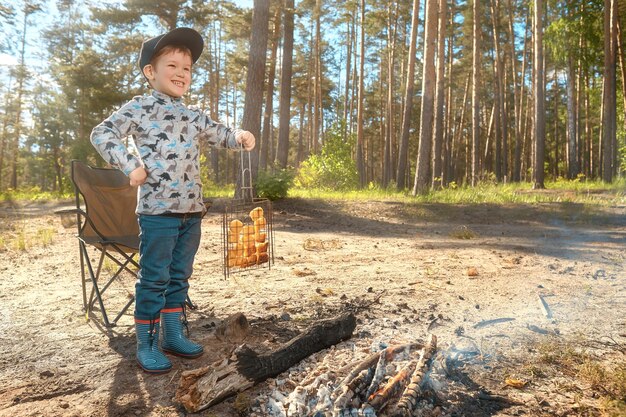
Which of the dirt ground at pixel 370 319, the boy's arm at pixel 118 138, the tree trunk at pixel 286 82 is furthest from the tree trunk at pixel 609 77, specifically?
the boy's arm at pixel 118 138

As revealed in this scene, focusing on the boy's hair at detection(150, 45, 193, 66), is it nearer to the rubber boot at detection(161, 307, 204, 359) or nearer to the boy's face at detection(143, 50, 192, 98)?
the boy's face at detection(143, 50, 192, 98)

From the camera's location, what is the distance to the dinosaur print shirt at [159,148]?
2.47 meters

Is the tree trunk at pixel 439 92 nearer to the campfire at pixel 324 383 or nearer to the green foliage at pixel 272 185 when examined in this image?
the green foliage at pixel 272 185

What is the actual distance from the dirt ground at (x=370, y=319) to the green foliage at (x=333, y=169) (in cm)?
847

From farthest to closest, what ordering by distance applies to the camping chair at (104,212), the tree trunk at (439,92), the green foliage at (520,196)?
1. the tree trunk at (439,92)
2. the green foliage at (520,196)
3. the camping chair at (104,212)

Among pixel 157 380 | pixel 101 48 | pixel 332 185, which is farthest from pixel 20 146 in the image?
pixel 157 380

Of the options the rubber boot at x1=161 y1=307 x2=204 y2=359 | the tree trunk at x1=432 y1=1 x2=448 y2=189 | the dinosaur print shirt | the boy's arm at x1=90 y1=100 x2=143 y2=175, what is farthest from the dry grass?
the tree trunk at x1=432 y1=1 x2=448 y2=189

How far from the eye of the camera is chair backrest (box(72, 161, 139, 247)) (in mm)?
3423

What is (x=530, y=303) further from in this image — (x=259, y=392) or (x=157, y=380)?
(x=157, y=380)

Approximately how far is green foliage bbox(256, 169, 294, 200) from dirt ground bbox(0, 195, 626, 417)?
4.26 metres

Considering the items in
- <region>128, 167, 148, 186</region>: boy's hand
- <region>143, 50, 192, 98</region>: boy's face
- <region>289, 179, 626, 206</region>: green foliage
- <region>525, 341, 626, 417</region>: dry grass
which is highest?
<region>143, 50, 192, 98</region>: boy's face

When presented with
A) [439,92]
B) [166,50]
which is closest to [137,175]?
[166,50]

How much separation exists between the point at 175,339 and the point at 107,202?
60.8 inches

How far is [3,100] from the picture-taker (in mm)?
33750
